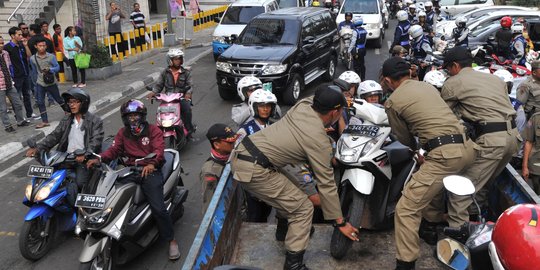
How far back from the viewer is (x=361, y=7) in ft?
60.6

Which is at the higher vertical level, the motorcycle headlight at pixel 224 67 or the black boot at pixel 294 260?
the motorcycle headlight at pixel 224 67

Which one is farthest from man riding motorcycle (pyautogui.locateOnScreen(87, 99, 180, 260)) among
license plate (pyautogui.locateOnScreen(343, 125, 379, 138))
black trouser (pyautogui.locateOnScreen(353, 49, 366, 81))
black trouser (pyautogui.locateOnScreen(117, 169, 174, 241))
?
black trouser (pyautogui.locateOnScreen(353, 49, 366, 81))

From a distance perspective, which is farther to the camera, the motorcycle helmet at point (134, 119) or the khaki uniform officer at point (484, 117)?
the motorcycle helmet at point (134, 119)

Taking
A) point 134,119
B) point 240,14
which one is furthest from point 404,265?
point 240,14

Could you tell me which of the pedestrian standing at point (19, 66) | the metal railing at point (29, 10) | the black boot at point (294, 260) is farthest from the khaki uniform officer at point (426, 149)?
the metal railing at point (29, 10)

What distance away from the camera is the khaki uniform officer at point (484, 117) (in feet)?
13.7

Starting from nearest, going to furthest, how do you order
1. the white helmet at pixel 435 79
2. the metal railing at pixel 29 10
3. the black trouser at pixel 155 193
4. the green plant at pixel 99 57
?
the black trouser at pixel 155 193, the white helmet at pixel 435 79, the green plant at pixel 99 57, the metal railing at pixel 29 10

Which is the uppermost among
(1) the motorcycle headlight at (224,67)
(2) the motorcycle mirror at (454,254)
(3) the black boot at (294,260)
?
(1) the motorcycle headlight at (224,67)

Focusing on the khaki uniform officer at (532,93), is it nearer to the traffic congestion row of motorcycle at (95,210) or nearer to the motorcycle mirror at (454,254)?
the motorcycle mirror at (454,254)

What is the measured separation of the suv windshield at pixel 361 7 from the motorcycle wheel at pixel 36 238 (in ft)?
50.2

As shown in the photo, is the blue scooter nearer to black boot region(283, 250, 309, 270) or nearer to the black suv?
black boot region(283, 250, 309, 270)

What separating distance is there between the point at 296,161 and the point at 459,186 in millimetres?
1147

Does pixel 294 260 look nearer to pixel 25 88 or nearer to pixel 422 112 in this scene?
pixel 422 112

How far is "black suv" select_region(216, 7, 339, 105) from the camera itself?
10.3m
